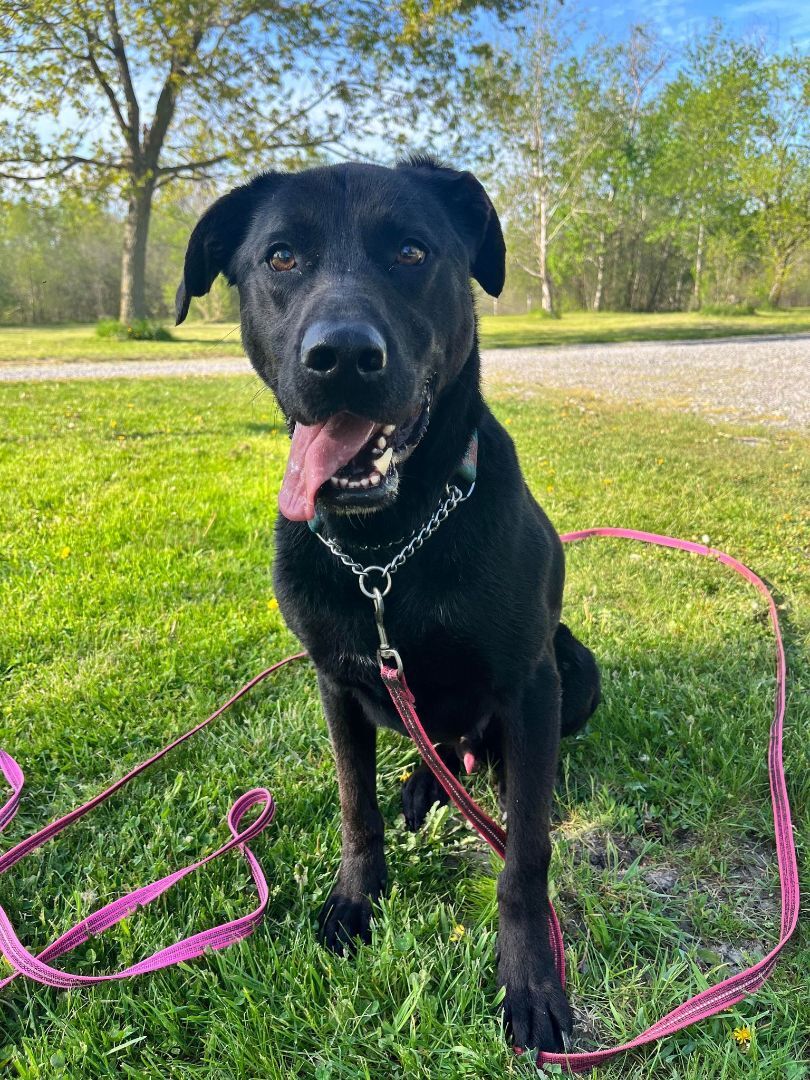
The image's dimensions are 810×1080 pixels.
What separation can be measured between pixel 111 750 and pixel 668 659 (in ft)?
7.32

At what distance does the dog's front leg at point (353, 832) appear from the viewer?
5.94 feet

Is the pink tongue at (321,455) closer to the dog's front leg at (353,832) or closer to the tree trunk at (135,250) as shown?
the dog's front leg at (353,832)

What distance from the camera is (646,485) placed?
541cm

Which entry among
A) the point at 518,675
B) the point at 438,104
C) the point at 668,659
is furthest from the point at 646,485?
the point at 438,104

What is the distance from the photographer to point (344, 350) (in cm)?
149

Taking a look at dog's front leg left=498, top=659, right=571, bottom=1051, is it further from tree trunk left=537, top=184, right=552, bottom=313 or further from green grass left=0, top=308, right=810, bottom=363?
tree trunk left=537, top=184, right=552, bottom=313

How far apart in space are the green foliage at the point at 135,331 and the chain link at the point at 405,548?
20524mm

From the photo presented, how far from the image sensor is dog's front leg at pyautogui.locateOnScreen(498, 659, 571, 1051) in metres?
1.59

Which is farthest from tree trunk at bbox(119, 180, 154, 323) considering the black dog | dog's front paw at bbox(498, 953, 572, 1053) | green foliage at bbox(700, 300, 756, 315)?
green foliage at bbox(700, 300, 756, 315)

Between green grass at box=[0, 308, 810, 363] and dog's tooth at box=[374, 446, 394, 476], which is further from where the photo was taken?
green grass at box=[0, 308, 810, 363]

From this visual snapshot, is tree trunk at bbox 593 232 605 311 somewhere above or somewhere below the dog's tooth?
above

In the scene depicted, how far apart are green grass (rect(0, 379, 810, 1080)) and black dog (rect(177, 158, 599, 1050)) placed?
17cm

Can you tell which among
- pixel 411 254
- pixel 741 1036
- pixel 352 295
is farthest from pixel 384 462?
pixel 741 1036

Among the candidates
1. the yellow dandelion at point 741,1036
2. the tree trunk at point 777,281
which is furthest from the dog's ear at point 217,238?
the tree trunk at point 777,281
